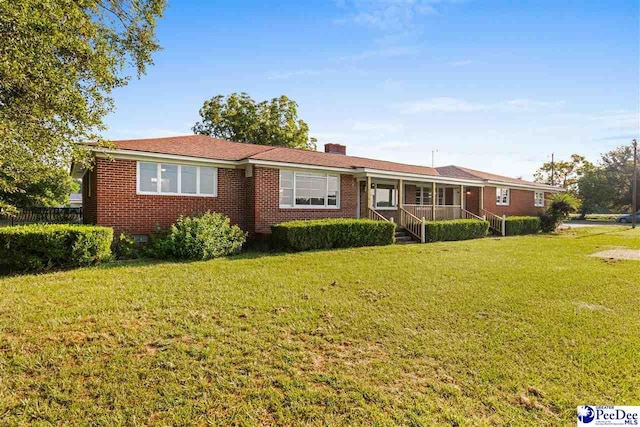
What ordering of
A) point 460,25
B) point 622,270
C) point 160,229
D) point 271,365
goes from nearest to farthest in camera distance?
point 271,365
point 622,270
point 460,25
point 160,229

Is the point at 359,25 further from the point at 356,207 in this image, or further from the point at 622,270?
the point at 622,270

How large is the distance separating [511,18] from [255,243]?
35.2 ft

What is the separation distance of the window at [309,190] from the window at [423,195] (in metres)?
7.80

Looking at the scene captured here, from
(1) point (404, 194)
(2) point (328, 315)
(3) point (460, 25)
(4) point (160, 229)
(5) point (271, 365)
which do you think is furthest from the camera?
(1) point (404, 194)

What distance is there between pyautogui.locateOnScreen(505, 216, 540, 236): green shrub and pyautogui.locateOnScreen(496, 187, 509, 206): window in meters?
2.71

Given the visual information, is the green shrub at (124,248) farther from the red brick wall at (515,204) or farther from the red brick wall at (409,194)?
the red brick wall at (515,204)

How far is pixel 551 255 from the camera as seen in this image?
11508 millimetres

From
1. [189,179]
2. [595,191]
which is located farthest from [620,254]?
[595,191]

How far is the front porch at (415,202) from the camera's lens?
1569 cm

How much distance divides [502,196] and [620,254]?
1228cm

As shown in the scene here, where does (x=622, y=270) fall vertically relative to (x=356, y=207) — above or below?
below

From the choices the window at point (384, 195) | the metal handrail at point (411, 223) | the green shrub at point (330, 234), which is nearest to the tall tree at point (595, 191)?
the window at point (384, 195)

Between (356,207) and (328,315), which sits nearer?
(328,315)

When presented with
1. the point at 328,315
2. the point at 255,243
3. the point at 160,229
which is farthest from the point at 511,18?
the point at 160,229
